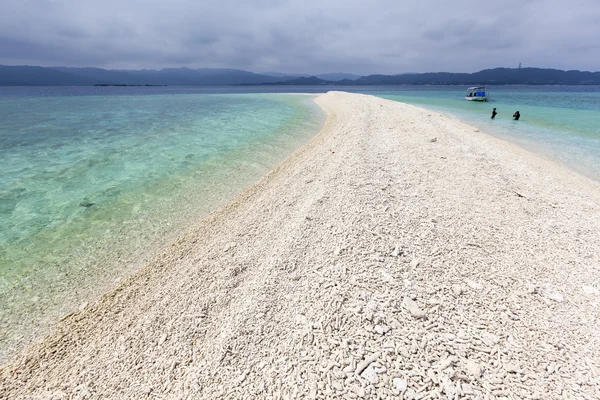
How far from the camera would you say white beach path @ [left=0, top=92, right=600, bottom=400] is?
2.97 meters

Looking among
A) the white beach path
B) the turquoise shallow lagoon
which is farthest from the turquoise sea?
the white beach path

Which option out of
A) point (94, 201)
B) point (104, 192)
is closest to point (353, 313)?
point (94, 201)

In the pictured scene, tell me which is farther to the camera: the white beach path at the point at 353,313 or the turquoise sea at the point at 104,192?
the turquoise sea at the point at 104,192

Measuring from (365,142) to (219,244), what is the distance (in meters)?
9.44

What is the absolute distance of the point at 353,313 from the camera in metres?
3.57

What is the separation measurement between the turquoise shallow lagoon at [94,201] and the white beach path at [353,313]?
0.95 metres

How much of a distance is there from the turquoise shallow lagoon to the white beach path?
95 cm

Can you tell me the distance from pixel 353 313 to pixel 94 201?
941 centimetres

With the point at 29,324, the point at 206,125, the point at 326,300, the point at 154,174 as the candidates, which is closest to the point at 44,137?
the point at 206,125

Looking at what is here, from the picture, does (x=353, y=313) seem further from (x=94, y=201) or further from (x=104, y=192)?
(x=104, y=192)

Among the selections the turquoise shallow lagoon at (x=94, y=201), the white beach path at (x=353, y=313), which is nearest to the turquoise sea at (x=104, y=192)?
the turquoise shallow lagoon at (x=94, y=201)

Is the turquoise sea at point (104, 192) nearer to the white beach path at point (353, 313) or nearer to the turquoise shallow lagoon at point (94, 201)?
the turquoise shallow lagoon at point (94, 201)

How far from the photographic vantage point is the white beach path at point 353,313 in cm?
297

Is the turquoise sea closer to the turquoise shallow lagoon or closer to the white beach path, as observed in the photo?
the turquoise shallow lagoon
